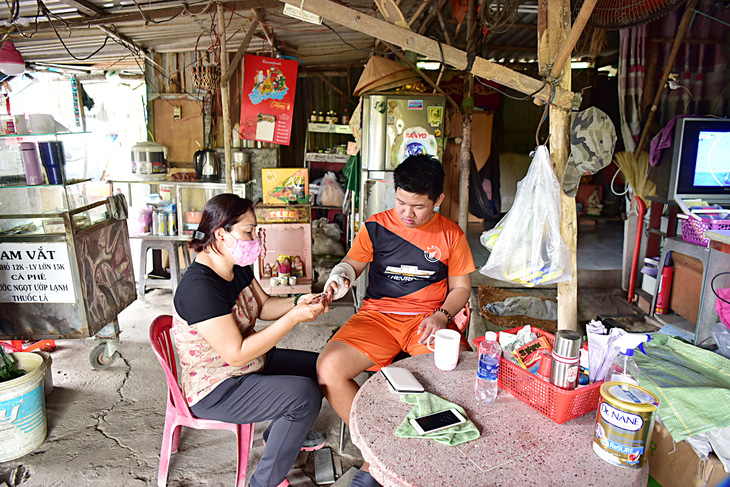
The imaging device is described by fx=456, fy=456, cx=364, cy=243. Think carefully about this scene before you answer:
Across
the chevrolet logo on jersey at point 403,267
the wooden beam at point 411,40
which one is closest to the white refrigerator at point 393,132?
the chevrolet logo on jersey at point 403,267

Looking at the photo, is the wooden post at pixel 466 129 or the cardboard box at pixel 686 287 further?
the wooden post at pixel 466 129

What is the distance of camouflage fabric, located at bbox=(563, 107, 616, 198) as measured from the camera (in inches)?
80.4

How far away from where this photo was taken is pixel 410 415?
5.05 ft

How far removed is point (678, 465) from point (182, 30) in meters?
5.66

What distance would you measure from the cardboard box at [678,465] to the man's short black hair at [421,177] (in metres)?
1.48

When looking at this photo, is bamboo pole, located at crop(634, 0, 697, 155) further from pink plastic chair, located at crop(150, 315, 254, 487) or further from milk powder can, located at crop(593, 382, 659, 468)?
pink plastic chair, located at crop(150, 315, 254, 487)

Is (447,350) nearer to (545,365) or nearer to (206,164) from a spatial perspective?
(545,365)

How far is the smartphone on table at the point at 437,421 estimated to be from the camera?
4.78ft

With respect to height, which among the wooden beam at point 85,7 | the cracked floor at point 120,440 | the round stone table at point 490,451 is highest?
the wooden beam at point 85,7

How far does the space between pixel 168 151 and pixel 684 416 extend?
611 centimetres

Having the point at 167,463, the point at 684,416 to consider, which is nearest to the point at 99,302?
the point at 167,463

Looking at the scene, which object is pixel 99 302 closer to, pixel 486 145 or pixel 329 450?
pixel 329 450

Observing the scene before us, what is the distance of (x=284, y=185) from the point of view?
5.10m

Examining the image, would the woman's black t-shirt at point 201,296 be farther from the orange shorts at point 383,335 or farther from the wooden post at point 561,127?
the wooden post at point 561,127
